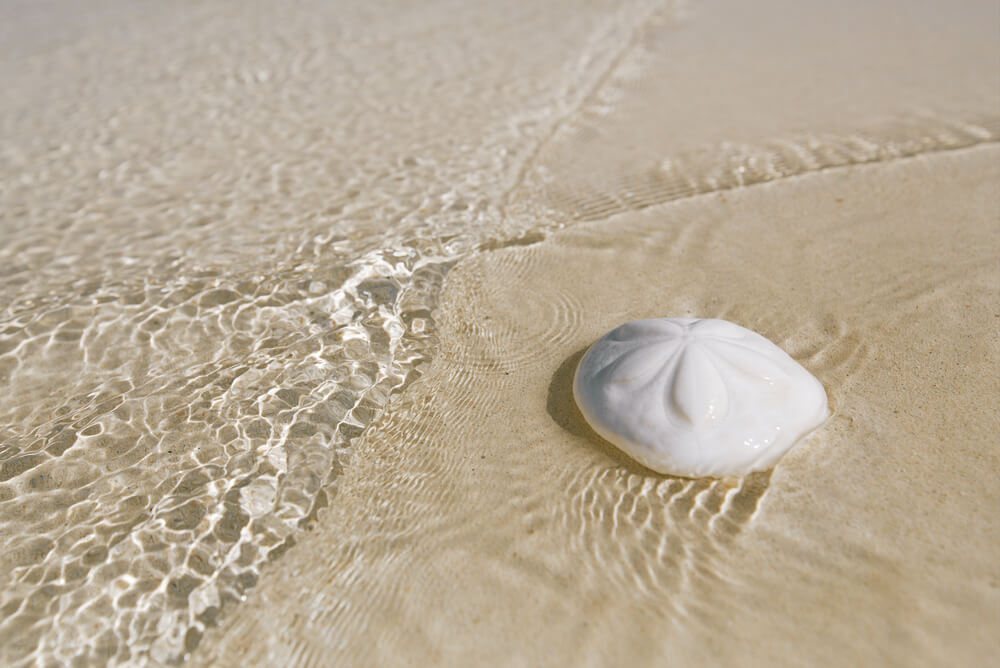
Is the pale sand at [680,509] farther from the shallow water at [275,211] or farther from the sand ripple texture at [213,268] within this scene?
the sand ripple texture at [213,268]

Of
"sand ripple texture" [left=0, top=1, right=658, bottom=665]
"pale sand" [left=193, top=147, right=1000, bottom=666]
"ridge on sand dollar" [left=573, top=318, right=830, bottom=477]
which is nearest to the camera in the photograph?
"pale sand" [left=193, top=147, right=1000, bottom=666]

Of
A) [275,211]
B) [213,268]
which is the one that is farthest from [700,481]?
[275,211]

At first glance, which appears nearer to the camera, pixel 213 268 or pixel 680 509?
pixel 680 509

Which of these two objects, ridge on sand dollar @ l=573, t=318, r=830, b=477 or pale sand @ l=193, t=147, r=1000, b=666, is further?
ridge on sand dollar @ l=573, t=318, r=830, b=477

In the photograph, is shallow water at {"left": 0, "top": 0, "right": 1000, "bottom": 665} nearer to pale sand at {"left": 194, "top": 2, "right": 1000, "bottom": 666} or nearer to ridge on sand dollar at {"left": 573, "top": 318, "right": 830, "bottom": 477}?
pale sand at {"left": 194, "top": 2, "right": 1000, "bottom": 666}

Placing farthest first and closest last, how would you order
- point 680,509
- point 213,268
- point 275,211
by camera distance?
1. point 275,211
2. point 213,268
3. point 680,509

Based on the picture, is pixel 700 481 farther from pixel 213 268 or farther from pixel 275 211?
pixel 275 211

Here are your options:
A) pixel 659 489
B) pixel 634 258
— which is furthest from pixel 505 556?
pixel 634 258

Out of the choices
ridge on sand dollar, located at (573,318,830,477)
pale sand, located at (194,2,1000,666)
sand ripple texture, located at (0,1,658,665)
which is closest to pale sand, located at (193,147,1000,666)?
pale sand, located at (194,2,1000,666)
